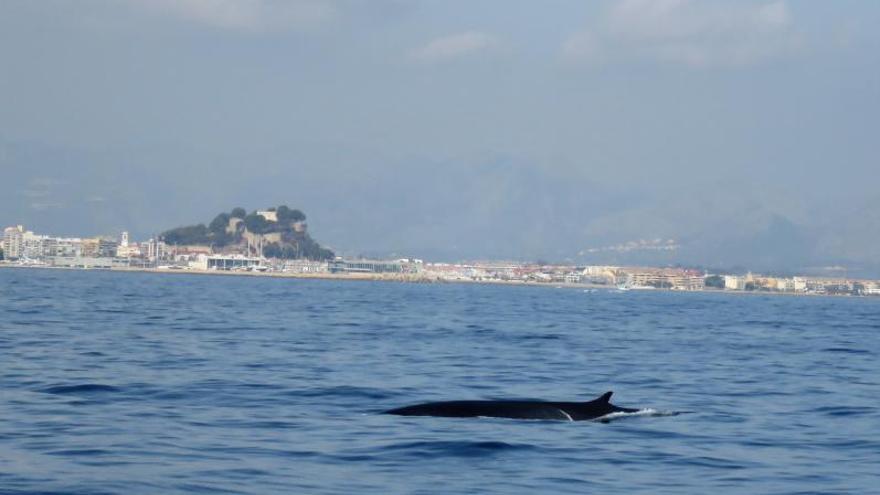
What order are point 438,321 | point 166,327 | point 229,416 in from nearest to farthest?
point 229,416
point 166,327
point 438,321

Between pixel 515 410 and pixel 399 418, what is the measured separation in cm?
161

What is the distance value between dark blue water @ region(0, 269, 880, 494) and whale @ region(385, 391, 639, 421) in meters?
0.34

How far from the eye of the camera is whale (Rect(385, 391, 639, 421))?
20.2m

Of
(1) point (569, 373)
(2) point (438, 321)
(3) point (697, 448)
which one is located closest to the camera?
(3) point (697, 448)

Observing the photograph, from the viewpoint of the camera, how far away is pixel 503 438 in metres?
18.2

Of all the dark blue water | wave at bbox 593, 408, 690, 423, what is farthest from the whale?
the dark blue water

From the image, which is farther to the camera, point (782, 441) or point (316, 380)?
point (316, 380)

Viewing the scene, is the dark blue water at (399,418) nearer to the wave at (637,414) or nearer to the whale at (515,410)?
the wave at (637,414)

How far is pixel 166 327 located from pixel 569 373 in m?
16.0

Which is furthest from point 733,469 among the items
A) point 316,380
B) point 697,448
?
point 316,380

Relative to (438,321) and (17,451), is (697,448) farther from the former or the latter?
(438,321)

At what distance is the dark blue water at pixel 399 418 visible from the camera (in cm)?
1546

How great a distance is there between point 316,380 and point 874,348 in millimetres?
23972

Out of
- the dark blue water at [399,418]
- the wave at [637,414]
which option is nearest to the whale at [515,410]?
the wave at [637,414]
